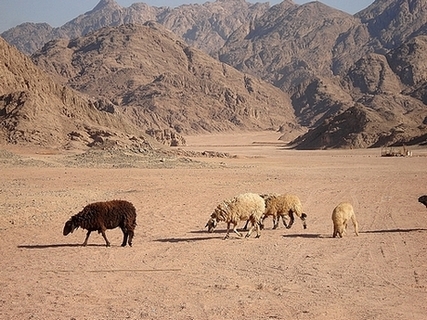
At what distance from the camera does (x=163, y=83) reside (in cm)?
14025

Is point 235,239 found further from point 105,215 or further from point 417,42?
point 417,42

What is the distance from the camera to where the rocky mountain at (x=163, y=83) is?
131m

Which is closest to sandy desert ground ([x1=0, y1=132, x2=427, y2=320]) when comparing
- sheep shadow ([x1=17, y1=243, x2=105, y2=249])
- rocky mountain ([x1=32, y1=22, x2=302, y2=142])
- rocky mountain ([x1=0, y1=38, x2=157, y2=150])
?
sheep shadow ([x1=17, y1=243, x2=105, y2=249])

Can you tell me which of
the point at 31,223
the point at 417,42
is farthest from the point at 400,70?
the point at 31,223

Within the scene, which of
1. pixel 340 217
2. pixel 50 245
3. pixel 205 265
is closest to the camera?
pixel 205 265

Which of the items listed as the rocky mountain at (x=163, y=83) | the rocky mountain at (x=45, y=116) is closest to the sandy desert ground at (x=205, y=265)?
the rocky mountain at (x=45, y=116)

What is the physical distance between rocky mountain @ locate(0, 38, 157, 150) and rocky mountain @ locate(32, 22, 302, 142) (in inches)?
2106

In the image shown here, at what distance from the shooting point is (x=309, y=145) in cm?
8694

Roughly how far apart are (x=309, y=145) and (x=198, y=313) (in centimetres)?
7952

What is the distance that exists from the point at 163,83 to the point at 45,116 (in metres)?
87.3

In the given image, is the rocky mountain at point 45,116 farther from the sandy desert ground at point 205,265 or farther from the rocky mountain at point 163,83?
the rocky mountain at point 163,83

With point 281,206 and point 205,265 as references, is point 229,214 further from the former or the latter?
point 205,265

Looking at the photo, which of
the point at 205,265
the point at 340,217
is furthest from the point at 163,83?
the point at 205,265

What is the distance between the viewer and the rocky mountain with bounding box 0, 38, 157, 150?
51.7 m
